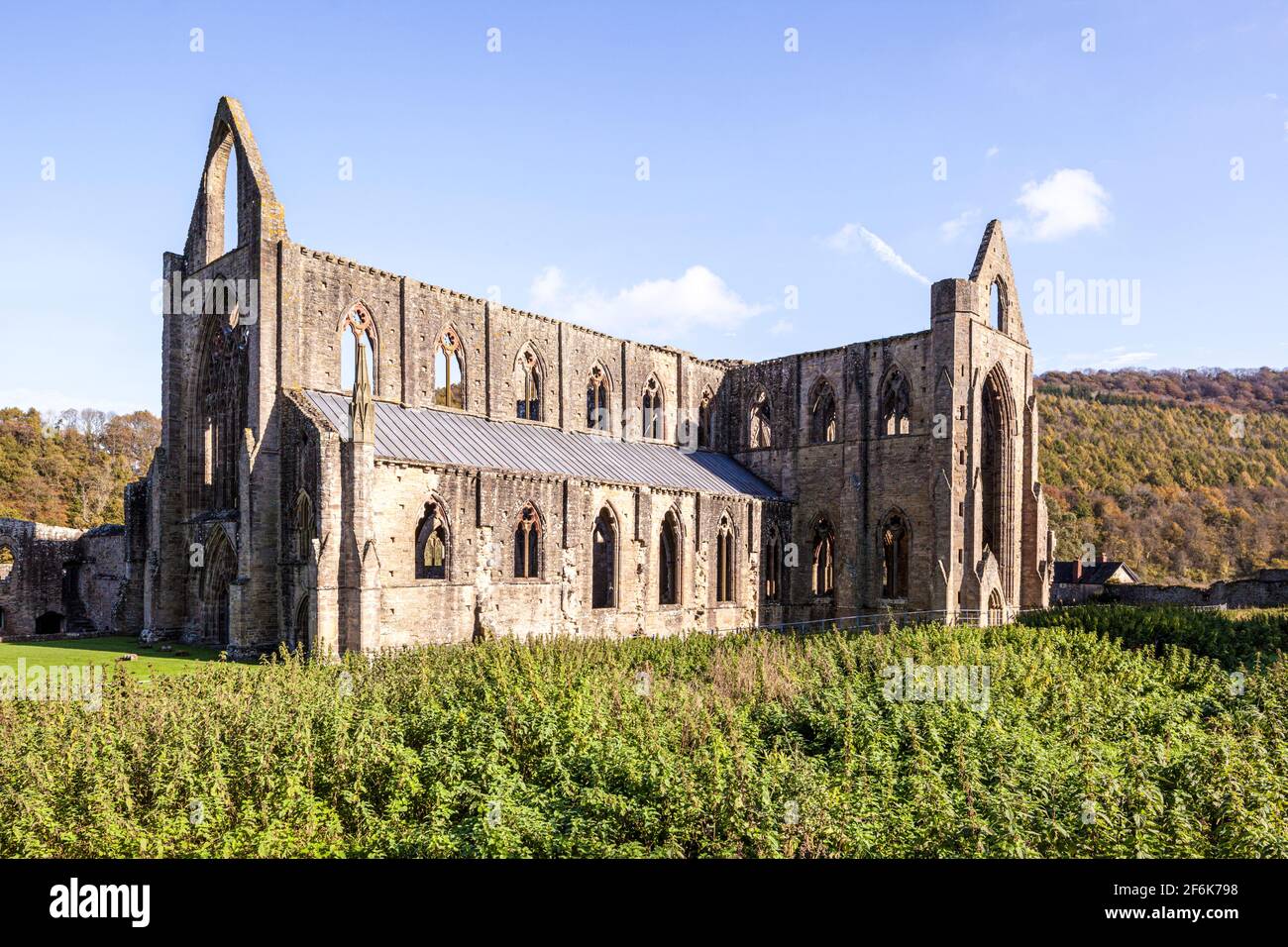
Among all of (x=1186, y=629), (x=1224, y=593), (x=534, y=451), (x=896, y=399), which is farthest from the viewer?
(x=1224, y=593)

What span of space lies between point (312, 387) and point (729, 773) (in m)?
19.0

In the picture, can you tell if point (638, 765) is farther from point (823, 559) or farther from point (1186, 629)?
point (823, 559)

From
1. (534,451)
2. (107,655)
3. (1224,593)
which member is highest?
(534,451)

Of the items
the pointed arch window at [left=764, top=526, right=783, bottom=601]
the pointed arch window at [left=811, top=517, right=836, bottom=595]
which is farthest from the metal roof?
the pointed arch window at [left=811, top=517, right=836, bottom=595]

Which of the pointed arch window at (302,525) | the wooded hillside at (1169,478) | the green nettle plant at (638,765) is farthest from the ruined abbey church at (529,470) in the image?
the wooded hillside at (1169,478)

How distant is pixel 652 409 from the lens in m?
36.3

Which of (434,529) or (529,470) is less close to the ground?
(529,470)

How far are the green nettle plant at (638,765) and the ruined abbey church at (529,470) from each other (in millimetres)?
6867

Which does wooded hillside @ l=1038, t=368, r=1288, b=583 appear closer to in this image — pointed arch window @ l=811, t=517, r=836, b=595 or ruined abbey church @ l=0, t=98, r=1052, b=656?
pointed arch window @ l=811, t=517, r=836, b=595

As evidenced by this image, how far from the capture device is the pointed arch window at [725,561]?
107ft

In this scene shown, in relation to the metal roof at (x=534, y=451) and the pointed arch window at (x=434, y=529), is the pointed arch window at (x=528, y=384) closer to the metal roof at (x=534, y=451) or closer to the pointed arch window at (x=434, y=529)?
the metal roof at (x=534, y=451)

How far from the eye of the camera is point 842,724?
12.4 meters

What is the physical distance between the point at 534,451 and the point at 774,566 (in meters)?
11.7

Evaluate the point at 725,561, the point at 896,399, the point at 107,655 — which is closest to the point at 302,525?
the point at 107,655
